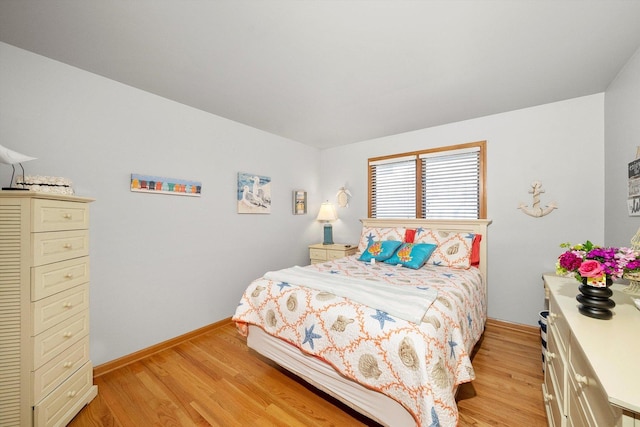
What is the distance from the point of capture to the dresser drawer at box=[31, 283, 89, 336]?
1.46m

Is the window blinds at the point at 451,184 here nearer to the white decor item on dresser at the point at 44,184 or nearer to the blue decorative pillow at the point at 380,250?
the blue decorative pillow at the point at 380,250

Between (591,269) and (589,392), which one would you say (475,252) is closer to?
(591,269)

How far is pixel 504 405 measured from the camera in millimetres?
1755

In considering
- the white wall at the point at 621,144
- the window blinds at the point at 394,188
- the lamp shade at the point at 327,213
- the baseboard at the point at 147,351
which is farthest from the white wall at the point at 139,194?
the white wall at the point at 621,144

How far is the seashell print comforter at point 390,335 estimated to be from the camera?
→ 1.31m

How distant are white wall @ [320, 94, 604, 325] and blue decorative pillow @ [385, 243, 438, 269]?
34.0 inches

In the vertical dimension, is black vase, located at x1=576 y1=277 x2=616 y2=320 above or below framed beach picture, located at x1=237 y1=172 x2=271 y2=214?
below

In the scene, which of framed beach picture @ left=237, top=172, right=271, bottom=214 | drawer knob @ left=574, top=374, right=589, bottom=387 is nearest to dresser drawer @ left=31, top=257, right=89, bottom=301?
framed beach picture @ left=237, top=172, right=271, bottom=214

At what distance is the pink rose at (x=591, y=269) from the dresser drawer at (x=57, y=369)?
2.92m

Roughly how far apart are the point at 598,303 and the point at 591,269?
157mm

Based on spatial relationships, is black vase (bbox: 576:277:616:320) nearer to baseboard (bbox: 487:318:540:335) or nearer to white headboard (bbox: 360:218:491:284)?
white headboard (bbox: 360:218:491:284)

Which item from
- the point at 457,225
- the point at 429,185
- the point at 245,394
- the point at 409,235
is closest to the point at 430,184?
the point at 429,185

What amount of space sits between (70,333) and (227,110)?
2.36 metres

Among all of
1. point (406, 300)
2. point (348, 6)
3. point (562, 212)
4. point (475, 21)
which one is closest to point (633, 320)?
point (406, 300)
